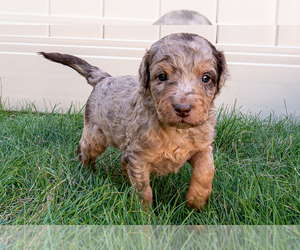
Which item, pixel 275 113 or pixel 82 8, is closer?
pixel 82 8

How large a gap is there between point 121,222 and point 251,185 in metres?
0.90

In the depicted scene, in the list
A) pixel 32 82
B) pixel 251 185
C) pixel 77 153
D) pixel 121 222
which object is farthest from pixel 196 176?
pixel 32 82

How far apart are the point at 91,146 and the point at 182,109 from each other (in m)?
1.42

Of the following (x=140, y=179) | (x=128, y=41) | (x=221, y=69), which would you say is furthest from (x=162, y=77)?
(x=128, y=41)

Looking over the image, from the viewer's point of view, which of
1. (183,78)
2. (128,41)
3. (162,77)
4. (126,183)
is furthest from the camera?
(128,41)

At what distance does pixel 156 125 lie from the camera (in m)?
2.18

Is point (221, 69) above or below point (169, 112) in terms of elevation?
above

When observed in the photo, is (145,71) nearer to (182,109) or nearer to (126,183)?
(182,109)

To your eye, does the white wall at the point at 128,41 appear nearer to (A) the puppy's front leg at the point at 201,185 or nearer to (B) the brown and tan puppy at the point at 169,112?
(B) the brown and tan puppy at the point at 169,112

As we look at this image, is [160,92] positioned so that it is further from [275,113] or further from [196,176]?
[275,113]

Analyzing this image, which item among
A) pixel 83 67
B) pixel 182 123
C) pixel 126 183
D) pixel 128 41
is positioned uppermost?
pixel 128 41

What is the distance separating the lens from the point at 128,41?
284cm

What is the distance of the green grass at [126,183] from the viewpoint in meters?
1.93

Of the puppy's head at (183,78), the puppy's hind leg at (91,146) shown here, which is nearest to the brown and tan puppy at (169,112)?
the puppy's head at (183,78)
